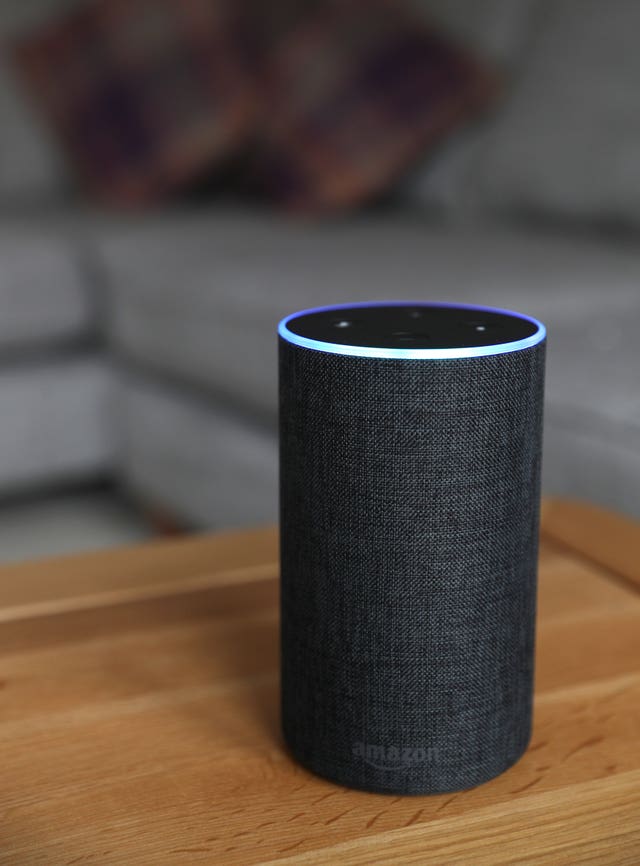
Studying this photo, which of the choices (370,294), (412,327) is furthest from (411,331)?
(370,294)

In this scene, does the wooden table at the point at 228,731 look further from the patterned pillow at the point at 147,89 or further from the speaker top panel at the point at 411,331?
the patterned pillow at the point at 147,89

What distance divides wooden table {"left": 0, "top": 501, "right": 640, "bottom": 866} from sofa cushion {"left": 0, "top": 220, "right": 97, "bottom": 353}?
1.12 metres

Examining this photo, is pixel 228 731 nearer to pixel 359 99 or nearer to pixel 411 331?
pixel 411 331

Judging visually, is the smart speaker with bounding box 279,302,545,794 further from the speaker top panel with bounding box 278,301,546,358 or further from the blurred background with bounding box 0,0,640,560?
the blurred background with bounding box 0,0,640,560

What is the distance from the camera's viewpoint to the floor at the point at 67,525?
1.93 metres

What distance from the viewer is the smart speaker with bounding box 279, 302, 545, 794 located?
55cm

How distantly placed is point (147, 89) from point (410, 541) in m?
2.03

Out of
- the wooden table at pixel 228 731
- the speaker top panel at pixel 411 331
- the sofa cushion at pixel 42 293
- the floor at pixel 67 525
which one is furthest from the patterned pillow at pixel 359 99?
the speaker top panel at pixel 411 331

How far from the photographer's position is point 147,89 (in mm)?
2412

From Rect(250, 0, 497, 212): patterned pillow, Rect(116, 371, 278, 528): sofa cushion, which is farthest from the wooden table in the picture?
Rect(250, 0, 497, 212): patterned pillow

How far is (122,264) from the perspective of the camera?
1.98 metres

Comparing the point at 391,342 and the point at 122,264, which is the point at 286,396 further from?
the point at 122,264

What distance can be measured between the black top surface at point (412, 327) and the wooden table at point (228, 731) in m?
0.23

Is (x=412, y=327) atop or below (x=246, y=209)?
atop
